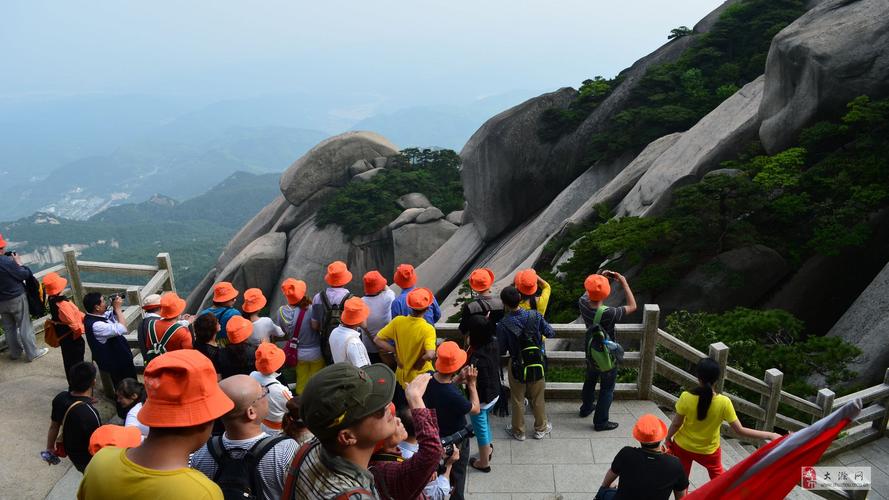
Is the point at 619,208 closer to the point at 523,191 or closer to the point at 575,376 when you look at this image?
the point at 523,191

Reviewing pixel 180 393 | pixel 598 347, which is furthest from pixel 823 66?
pixel 180 393

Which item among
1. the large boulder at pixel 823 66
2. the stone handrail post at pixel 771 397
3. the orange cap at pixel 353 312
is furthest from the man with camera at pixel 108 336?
the large boulder at pixel 823 66

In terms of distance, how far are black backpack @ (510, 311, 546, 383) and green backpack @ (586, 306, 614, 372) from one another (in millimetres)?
592

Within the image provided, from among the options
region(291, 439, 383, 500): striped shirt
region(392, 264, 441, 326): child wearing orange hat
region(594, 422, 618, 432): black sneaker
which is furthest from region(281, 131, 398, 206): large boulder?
region(291, 439, 383, 500): striped shirt

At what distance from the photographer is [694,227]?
37.6 feet

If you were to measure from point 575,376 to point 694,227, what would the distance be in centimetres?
466

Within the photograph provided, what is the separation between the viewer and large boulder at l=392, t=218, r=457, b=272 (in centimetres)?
2492

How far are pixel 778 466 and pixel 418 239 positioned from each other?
2224 centimetres

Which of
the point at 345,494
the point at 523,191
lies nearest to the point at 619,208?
the point at 523,191

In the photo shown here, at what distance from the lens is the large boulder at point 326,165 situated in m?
27.9


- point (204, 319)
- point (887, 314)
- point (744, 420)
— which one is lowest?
point (744, 420)

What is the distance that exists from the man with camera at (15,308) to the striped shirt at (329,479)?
6.80 m

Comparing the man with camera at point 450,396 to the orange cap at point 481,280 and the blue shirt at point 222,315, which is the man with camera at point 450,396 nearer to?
the orange cap at point 481,280

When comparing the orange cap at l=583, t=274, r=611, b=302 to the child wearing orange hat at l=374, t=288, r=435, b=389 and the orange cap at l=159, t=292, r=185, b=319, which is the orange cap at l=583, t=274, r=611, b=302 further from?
the orange cap at l=159, t=292, r=185, b=319
